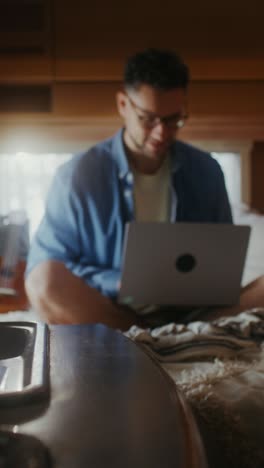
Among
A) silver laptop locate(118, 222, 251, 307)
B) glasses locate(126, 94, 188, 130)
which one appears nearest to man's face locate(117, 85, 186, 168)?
glasses locate(126, 94, 188, 130)

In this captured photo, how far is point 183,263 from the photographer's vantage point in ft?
4.21

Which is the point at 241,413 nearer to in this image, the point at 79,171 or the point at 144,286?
the point at 144,286

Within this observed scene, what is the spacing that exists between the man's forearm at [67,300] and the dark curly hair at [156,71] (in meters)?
0.62

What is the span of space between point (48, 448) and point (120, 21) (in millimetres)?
2026

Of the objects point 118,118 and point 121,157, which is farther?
point 118,118

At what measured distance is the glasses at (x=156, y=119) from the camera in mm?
1568

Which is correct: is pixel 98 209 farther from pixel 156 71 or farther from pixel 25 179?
pixel 25 179

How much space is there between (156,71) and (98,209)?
444mm

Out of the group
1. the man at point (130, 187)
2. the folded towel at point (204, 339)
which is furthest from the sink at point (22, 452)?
the man at point (130, 187)

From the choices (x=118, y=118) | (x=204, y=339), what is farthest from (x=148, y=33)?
(x=204, y=339)

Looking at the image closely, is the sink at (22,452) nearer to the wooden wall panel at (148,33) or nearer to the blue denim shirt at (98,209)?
the blue denim shirt at (98,209)

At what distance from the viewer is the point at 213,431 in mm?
Result: 629

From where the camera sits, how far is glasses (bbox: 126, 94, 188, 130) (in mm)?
1568

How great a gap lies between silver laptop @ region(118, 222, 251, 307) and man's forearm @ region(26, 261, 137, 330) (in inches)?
2.8
